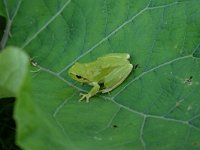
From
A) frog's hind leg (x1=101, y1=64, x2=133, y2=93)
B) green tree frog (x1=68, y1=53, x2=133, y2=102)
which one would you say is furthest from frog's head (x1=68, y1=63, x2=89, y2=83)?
frog's hind leg (x1=101, y1=64, x2=133, y2=93)

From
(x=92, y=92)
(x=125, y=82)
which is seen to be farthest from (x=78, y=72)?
(x=125, y=82)


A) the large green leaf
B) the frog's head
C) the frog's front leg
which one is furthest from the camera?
the frog's head

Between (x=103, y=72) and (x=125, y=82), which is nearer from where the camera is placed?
(x=125, y=82)

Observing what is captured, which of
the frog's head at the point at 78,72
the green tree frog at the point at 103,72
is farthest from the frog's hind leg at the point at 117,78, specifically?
the frog's head at the point at 78,72

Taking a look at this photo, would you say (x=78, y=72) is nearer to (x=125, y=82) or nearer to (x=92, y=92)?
(x=92, y=92)

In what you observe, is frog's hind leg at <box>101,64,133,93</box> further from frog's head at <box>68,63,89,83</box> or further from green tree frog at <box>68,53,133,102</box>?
frog's head at <box>68,63,89,83</box>

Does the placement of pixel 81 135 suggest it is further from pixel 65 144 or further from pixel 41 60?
pixel 41 60

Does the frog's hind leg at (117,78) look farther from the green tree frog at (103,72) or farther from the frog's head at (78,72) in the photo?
the frog's head at (78,72)

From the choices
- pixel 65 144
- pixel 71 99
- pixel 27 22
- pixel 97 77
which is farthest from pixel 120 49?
pixel 65 144
